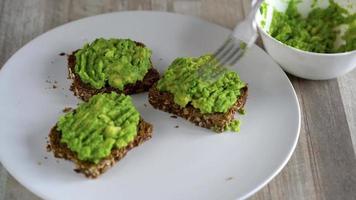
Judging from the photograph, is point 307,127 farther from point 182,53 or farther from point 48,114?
point 48,114

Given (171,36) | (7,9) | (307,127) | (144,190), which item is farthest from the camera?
(7,9)

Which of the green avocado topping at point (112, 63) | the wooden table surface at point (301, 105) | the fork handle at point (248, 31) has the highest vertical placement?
the fork handle at point (248, 31)

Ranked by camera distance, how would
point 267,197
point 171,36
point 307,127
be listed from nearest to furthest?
1. point 267,197
2. point 307,127
3. point 171,36

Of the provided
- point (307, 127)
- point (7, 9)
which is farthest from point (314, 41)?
point (7, 9)

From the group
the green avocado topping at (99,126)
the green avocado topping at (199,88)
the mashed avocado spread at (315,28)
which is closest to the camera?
the green avocado topping at (99,126)

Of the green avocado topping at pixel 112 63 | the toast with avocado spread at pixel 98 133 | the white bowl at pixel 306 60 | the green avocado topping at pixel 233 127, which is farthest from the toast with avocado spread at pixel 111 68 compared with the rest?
the white bowl at pixel 306 60

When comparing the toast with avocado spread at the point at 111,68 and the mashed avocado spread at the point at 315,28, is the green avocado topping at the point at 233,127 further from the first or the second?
the mashed avocado spread at the point at 315,28

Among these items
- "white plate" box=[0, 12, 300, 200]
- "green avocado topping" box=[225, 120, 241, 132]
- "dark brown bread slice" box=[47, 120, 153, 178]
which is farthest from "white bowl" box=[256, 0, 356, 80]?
"dark brown bread slice" box=[47, 120, 153, 178]

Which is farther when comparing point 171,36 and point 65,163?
point 171,36

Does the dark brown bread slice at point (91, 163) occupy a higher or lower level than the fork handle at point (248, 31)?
lower
